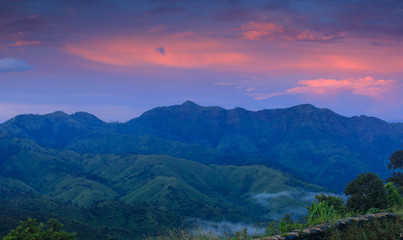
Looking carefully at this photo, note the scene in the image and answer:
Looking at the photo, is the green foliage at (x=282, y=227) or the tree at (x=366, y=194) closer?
the green foliage at (x=282, y=227)

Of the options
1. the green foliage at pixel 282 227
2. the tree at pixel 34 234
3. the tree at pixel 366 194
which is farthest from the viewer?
the tree at pixel 366 194

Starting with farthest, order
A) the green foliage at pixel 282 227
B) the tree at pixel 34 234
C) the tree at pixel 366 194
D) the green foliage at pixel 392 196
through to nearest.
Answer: the tree at pixel 366 194
the green foliage at pixel 392 196
the tree at pixel 34 234
the green foliage at pixel 282 227

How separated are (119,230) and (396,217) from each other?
7505 inches

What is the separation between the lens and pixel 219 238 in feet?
48.8

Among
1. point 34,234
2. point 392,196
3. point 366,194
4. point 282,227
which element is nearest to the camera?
point 282,227

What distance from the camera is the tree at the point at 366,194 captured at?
33938mm

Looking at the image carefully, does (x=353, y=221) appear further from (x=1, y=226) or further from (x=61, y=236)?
(x=1, y=226)

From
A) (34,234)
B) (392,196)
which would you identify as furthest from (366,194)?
(34,234)

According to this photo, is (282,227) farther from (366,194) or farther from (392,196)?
(366,194)

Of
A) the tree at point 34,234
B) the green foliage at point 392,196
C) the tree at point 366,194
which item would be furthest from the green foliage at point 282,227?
the green foliage at point 392,196

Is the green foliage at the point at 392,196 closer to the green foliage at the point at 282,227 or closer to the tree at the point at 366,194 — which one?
the tree at the point at 366,194

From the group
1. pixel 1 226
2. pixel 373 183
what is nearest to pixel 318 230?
pixel 373 183

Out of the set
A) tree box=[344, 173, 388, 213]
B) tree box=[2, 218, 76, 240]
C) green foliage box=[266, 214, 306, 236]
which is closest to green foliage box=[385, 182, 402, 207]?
tree box=[344, 173, 388, 213]

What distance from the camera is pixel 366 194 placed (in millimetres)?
37562
